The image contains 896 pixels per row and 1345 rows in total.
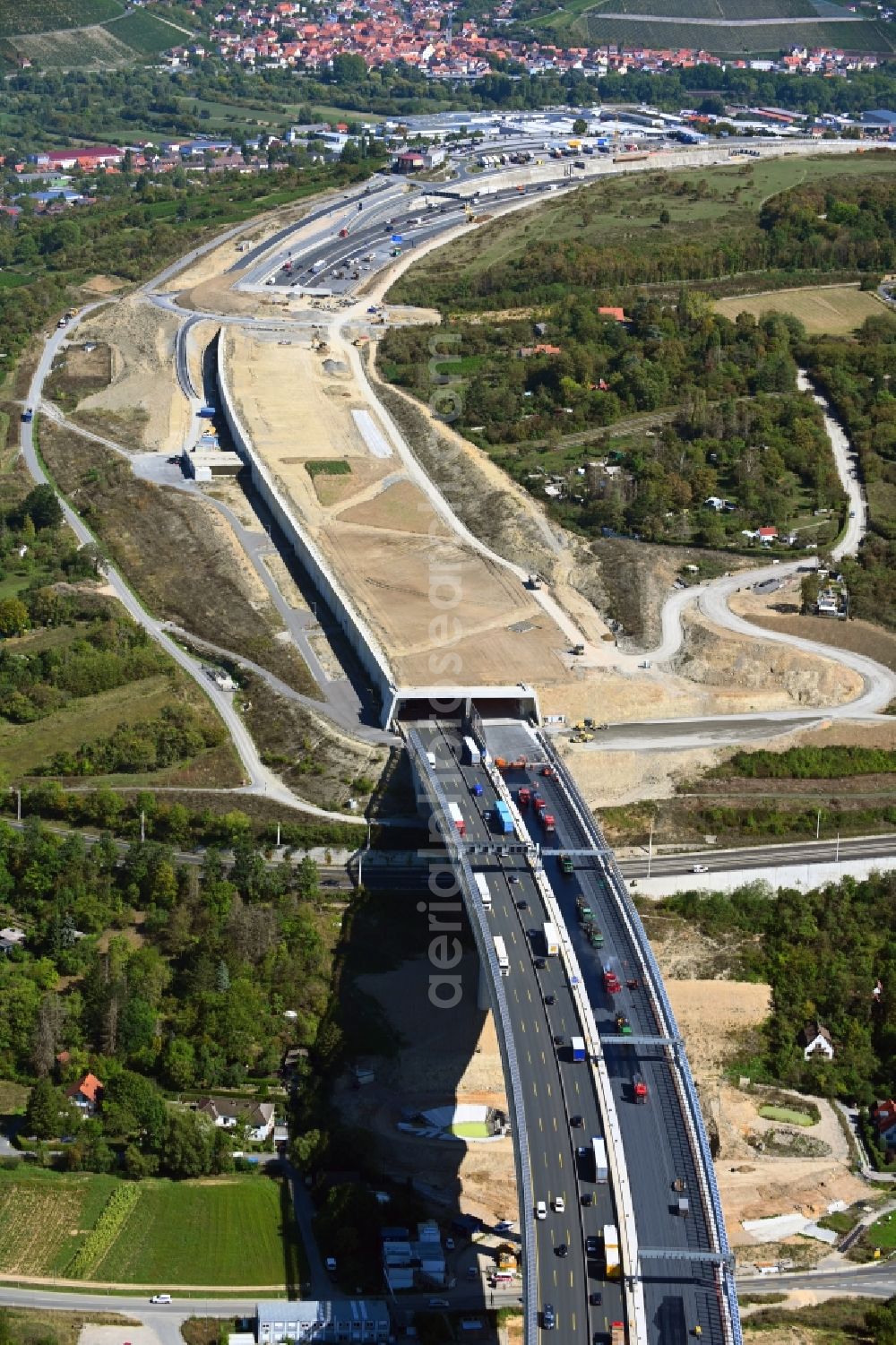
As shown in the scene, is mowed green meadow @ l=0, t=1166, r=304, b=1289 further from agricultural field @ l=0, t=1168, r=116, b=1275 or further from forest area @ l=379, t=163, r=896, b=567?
forest area @ l=379, t=163, r=896, b=567

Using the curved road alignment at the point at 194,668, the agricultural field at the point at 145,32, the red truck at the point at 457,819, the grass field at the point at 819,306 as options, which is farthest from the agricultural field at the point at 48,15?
the red truck at the point at 457,819

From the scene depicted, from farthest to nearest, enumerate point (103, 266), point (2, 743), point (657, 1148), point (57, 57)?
1. point (57, 57)
2. point (103, 266)
3. point (2, 743)
4. point (657, 1148)

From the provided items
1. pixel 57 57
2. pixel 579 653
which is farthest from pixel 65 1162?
pixel 57 57

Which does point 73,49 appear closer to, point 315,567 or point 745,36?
point 745,36

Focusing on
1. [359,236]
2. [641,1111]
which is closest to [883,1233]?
[641,1111]

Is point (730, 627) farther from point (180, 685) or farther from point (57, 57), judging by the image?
point (57, 57)

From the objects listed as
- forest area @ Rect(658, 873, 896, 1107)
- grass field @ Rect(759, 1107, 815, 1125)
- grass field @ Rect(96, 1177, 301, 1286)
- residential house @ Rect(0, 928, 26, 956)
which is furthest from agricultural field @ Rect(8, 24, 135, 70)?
grass field @ Rect(96, 1177, 301, 1286)

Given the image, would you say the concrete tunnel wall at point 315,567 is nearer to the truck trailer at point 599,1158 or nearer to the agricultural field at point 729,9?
the truck trailer at point 599,1158
